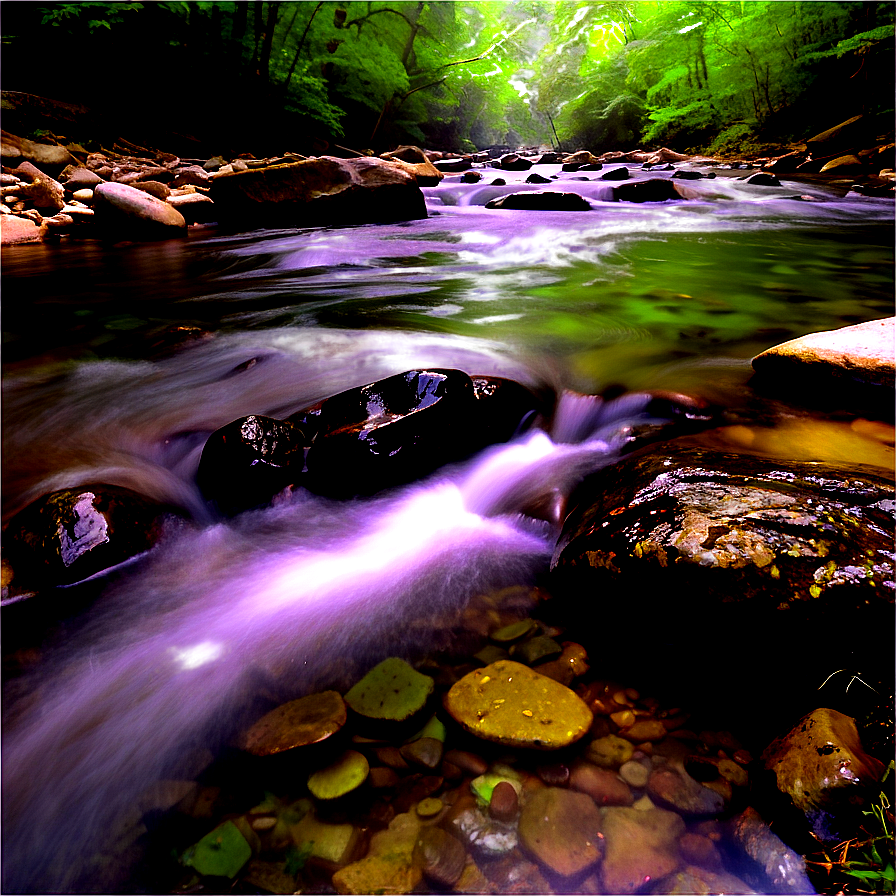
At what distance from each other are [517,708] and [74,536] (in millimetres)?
1768

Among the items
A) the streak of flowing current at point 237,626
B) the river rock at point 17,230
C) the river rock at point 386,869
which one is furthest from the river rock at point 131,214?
the river rock at point 386,869

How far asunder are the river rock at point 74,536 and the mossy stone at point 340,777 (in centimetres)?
127

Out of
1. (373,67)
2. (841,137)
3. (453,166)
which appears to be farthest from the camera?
(453,166)

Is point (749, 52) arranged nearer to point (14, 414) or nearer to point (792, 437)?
point (792, 437)

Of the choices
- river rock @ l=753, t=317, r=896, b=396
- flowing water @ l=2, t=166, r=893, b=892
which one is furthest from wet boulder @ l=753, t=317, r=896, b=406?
flowing water @ l=2, t=166, r=893, b=892

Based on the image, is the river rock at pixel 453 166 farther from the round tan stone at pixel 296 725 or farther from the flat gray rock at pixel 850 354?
the round tan stone at pixel 296 725

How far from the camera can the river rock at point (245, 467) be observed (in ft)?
8.52

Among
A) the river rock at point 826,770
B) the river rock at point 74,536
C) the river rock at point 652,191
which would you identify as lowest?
the river rock at point 826,770

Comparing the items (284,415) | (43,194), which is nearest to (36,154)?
(43,194)

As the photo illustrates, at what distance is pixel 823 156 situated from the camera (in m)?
17.2

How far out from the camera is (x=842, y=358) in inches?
116

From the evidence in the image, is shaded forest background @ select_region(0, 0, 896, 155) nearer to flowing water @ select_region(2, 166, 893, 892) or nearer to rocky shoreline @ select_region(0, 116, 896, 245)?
rocky shoreline @ select_region(0, 116, 896, 245)

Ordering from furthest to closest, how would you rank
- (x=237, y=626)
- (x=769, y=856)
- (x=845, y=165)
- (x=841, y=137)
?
(x=841, y=137)
(x=845, y=165)
(x=237, y=626)
(x=769, y=856)

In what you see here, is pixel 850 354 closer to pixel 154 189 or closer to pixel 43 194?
pixel 154 189
